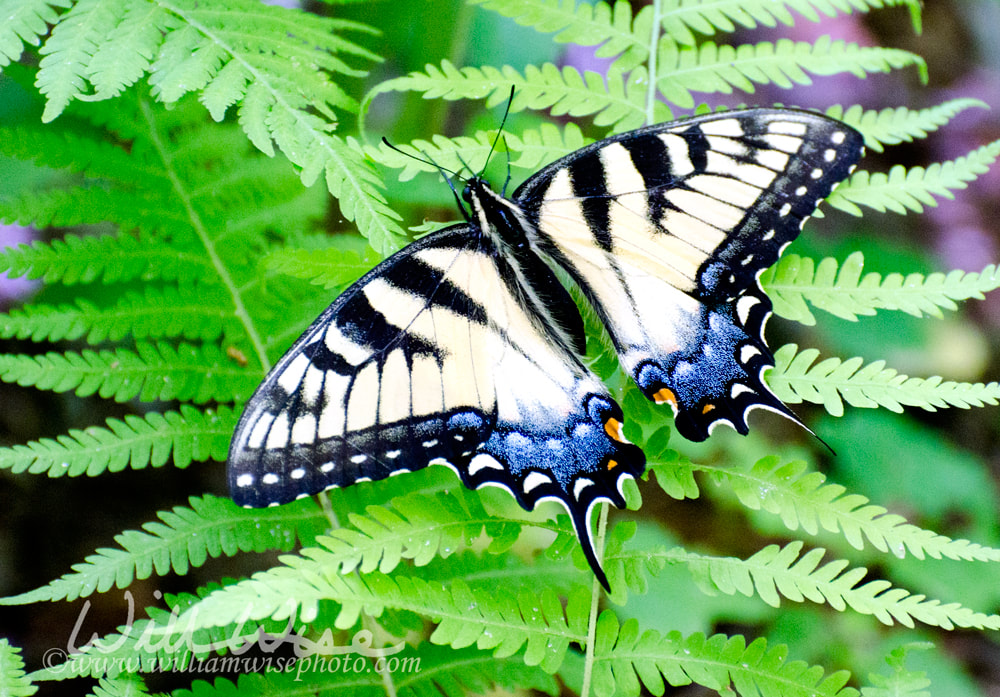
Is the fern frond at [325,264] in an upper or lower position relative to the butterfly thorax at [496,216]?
lower

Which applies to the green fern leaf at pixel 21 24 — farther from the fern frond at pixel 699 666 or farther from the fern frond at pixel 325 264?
the fern frond at pixel 699 666

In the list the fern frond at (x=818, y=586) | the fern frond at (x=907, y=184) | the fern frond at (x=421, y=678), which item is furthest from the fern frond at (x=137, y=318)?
the fern frond at (x=907, y=184)

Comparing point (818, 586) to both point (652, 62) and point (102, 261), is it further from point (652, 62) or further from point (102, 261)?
point (102, 261)

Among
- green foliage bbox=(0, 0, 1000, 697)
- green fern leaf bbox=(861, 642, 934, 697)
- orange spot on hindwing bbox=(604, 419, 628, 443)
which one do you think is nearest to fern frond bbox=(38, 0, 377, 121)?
green foliage bbox=(0, 0, 1000, 697)

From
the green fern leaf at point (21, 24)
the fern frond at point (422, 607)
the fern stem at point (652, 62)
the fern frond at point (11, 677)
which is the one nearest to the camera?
the fern frond at point (422, 607)

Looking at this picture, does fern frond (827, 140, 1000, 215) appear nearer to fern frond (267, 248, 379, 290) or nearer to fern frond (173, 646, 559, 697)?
fern frond (267, 248, 379, 290)

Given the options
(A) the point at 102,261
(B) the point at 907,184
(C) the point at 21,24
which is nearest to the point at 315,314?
(A) the point at 102,261

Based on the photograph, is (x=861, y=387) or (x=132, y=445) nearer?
(x=861, y=387)

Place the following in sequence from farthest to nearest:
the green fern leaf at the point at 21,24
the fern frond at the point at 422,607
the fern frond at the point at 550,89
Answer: the fern frond at the point at 550,89
the green fern leaf at the point at 21,24
the fern frond at the point at 422,607
